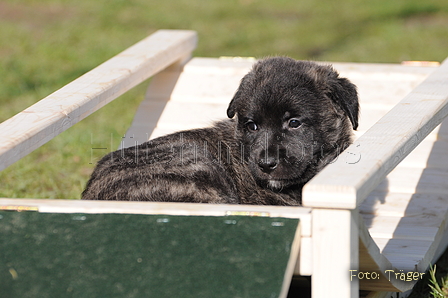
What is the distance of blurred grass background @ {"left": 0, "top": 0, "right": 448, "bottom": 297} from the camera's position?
23.7 feet

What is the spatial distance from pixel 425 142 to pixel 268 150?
1.45 metres

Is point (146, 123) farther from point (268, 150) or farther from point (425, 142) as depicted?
point (425, 142)

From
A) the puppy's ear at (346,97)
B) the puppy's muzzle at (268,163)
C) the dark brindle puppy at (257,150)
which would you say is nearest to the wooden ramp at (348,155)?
the puppy's ear at (346,97)

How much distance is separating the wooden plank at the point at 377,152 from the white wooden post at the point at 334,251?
6 centimetres

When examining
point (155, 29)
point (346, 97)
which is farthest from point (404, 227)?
point (155, 29)

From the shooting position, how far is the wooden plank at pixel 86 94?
300cm

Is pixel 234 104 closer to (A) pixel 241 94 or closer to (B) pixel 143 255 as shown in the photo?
(A) pixel 241 94

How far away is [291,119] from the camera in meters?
3.42

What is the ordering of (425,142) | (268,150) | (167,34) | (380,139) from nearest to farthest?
1. (380,139)
2. (268,150)
3. (425,142)
4. (167,34)

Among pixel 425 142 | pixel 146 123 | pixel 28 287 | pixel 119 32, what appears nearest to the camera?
pixel 28 287

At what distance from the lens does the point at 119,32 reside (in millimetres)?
10477

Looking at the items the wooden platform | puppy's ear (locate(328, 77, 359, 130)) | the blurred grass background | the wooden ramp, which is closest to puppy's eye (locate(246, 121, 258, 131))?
puppy's ear (locate(328, 77, 359, 130))

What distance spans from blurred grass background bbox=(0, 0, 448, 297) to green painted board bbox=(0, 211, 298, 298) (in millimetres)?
3488

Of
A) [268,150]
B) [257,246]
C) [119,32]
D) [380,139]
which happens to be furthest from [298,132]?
[119,32]
